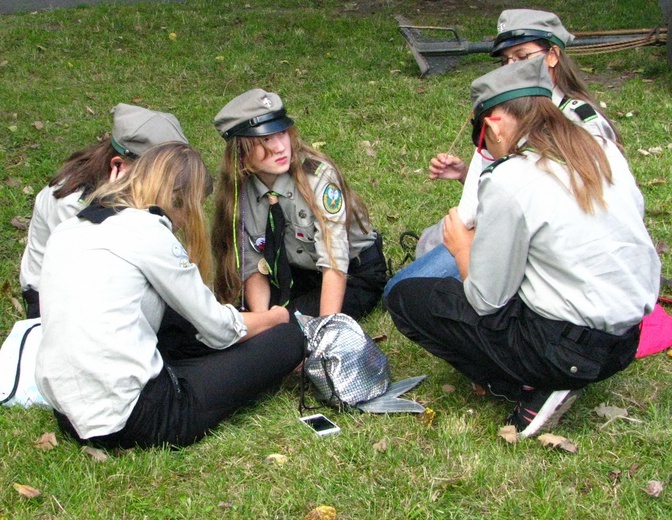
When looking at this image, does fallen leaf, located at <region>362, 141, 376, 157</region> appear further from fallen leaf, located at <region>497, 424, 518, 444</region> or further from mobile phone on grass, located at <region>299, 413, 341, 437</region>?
fallen leaf, located at <region>497, 424, 518, 444</region>

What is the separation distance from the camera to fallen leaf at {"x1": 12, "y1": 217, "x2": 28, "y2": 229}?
5.08 metres

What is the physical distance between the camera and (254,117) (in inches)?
142

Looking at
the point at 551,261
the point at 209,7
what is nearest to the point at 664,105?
the point at 551,261

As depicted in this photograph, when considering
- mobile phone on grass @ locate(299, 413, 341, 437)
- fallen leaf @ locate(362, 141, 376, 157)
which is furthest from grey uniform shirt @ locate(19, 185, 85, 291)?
fallen leaf @ locate(362, 141, 376, 157)

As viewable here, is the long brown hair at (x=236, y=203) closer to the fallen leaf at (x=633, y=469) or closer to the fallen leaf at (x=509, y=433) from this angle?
the fallen leaf at (x=509, y=433)

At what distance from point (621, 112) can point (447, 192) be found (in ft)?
6.40

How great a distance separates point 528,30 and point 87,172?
81.3 inches

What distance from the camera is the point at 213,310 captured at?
2963mm

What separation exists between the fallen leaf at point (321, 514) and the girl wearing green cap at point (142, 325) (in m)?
0.63

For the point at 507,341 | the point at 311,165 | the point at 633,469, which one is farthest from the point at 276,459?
the point at 311,165

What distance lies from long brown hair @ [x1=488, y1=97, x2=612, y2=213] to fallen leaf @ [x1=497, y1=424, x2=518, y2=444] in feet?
2.74

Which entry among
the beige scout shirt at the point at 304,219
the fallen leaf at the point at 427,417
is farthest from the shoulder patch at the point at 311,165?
the fallen leaf at the point at 427,417

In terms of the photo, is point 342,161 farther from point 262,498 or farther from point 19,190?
point 262,498

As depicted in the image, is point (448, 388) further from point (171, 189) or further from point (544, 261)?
point (171, 189)
